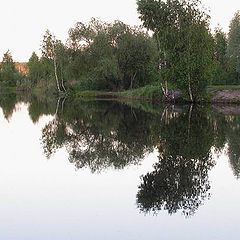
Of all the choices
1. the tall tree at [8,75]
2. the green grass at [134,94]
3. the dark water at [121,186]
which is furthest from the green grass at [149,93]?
the tall tree at [8,75]

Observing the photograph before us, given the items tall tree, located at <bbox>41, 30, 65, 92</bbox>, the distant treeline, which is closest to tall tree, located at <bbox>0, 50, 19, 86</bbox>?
the distant treeline

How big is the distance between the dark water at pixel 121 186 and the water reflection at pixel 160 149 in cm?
3

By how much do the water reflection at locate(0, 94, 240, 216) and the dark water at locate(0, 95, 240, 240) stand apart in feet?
0.11

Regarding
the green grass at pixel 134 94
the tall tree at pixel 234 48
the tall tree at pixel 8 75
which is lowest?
the green grass at pixel 134 94

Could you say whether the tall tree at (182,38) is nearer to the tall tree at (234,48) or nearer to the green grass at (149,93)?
the green grass at (149,93)

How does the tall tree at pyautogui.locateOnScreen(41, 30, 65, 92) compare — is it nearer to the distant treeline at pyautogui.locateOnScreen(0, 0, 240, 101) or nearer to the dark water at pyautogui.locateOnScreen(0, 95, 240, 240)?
the distant treeline at pyautogui.locateOnScreen(0, 0, 240, 101)

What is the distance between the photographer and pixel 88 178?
14.3 meters

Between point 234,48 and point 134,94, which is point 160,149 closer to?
point 134,94

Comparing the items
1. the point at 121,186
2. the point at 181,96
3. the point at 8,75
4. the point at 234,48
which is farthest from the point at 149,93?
the point at 8,75

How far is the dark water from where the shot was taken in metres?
9.62

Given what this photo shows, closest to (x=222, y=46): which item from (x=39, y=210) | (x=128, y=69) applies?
(x=128, y=69)

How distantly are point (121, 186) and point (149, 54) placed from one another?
62.9 metres

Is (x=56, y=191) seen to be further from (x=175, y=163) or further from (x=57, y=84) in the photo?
(x=57, y=84)

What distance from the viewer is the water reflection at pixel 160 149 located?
12.1 metres
